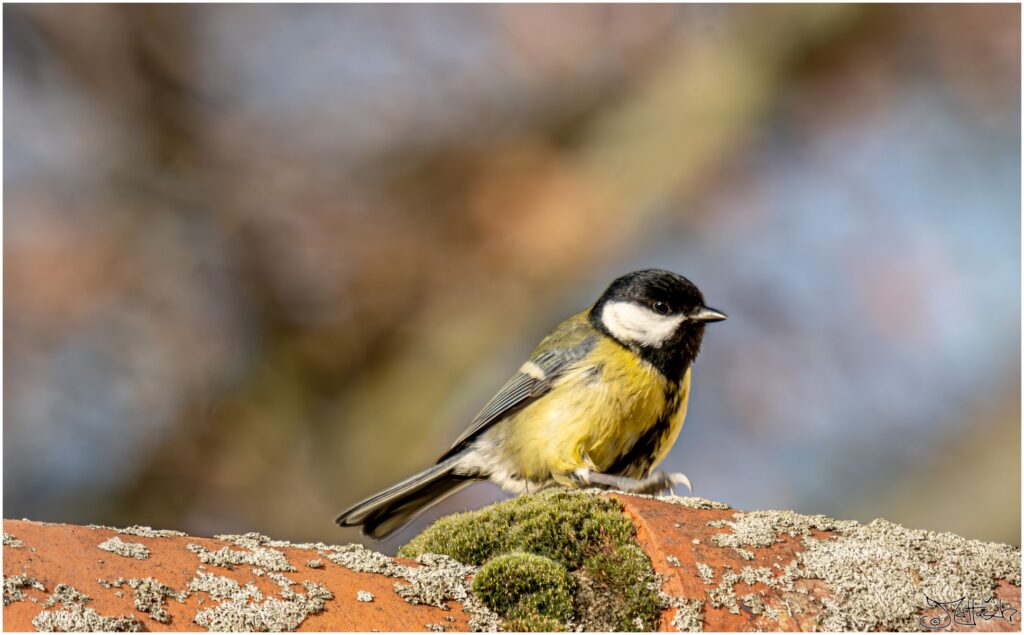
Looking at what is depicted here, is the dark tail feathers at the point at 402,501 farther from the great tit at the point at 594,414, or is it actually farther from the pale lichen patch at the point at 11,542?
the pale lichen patch at the point at 11,542

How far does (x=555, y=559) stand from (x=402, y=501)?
1.27m

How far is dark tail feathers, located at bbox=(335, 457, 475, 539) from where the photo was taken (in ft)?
10.8

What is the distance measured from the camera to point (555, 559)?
2.18 meters

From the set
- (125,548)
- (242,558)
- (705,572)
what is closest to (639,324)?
(705,572)

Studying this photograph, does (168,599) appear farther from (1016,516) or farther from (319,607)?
(1016,516)

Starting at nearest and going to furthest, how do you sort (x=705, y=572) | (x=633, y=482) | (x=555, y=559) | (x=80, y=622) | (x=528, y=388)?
(x=80, y=622)
(x=705, y=572)
(x=555, y=559)
(x=633, y=482)
(x=528, y=388)

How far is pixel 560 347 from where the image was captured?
3.53 meters

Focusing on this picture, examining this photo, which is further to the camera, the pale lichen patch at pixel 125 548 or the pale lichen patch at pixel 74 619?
the pale lichen patch at pixel 125 548

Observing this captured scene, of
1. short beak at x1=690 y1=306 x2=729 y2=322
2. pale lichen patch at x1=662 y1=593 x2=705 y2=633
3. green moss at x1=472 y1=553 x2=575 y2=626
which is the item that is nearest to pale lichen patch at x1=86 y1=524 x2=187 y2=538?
green moss at x1=472 y1=553 x2=575 y2=626

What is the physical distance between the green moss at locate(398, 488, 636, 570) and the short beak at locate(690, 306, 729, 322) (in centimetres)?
112

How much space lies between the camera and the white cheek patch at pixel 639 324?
334cm

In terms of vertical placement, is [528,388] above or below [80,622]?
above

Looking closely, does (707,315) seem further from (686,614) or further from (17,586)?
(17,586)

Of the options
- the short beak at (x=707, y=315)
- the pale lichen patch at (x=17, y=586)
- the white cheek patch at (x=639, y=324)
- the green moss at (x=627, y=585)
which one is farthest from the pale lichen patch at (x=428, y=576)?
the short beak at (x=707, y=315)
